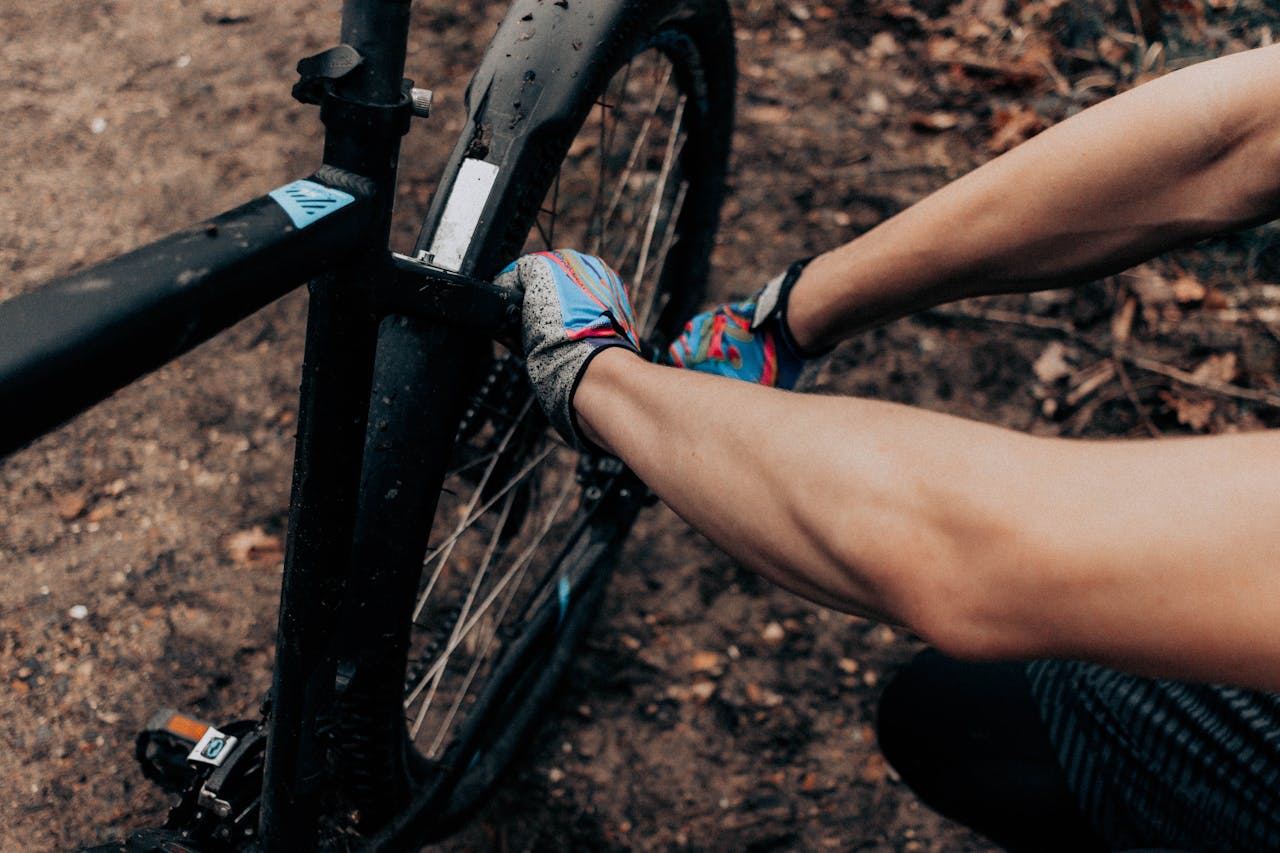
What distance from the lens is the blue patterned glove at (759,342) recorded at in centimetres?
159

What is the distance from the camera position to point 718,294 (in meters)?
2.65

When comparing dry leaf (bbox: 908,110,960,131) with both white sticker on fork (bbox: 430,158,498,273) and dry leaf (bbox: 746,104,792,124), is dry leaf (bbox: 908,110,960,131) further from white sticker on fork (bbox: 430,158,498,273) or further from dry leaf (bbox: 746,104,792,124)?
white sticker on fork (bbox: 430,158,498,273)

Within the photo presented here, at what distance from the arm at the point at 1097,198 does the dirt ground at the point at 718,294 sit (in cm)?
96

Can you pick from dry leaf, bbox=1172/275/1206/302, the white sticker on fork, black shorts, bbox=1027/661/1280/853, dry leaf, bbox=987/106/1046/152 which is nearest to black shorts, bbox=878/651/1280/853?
black shorts, bbox=1027/661/1280/853

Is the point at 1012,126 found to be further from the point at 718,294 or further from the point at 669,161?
the point at 669,161

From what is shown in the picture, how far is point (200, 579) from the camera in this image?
79.3 inches

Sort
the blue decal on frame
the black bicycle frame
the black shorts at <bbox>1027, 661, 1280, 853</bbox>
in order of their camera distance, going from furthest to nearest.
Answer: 1. the black shorts at <bbox>1027, 661, 1280, 853</bbox>
2. the blue decal on frame
3. the black bicycle frame

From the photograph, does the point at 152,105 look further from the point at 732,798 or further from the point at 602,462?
the point at 732,798

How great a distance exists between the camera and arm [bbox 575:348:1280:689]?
0.68m

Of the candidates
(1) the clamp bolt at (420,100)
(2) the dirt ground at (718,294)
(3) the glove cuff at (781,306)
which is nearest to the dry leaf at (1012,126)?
(2) the dirt ground at (718,294)

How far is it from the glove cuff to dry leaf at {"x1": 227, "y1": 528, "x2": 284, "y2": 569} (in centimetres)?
116

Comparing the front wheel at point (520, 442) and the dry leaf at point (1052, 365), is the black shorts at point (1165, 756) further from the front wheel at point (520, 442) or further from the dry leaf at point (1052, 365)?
the dry leaf at point (1052, 365)

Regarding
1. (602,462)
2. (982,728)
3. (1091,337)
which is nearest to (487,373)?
(602,462)

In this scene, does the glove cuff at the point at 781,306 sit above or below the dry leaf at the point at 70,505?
above
